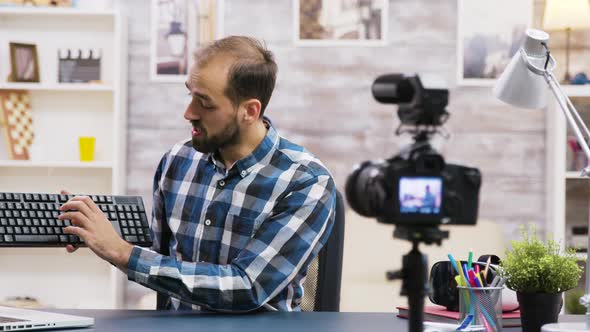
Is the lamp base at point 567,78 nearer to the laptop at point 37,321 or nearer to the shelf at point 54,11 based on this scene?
the shelf at point 54,11

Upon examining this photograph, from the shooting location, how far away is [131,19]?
14.0 feet

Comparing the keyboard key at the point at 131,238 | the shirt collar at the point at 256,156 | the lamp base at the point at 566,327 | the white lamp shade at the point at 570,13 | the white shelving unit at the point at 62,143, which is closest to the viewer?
the lamp base at the point at 566,327

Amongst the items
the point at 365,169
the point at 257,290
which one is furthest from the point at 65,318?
the point at 365,169

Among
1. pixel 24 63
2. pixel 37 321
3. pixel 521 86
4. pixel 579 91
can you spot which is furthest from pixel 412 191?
pixel 24 63

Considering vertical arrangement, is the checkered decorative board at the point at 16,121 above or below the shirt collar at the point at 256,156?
above

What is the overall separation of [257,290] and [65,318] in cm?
40

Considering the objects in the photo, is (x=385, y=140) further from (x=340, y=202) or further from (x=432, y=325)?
(x=432, y=325)

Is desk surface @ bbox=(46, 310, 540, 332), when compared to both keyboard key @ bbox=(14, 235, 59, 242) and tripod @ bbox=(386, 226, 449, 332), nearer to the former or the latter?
keyboard key @ bbox=(14, 235, 59, 242)

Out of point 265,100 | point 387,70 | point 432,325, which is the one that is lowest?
point 432,325

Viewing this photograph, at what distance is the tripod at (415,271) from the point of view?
1.07 meters

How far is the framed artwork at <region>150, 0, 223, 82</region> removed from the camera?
13.9ft

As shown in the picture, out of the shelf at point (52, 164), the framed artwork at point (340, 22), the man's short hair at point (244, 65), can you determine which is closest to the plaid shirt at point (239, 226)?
the man's short hair at point (244, 65)

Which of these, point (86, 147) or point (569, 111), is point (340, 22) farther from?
point (569, 111)

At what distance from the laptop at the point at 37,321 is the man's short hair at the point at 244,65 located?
625 mm
